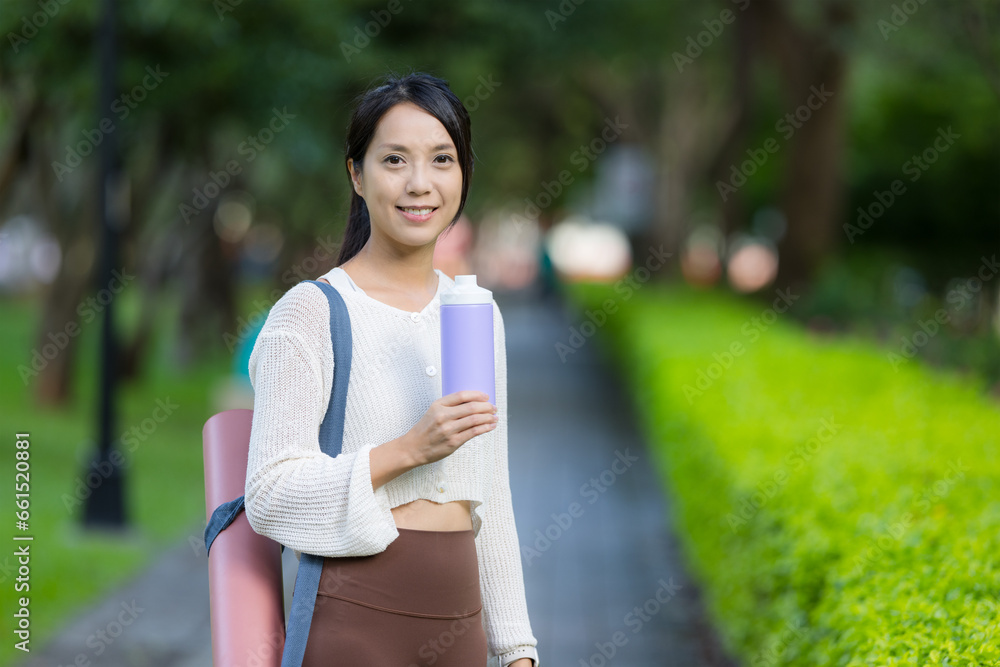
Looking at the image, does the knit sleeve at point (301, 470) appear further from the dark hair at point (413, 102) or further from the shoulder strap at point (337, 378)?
the dark hair at point (413, 102)

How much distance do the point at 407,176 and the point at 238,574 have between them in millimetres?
807

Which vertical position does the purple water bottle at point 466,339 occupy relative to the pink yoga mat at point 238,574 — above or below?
above

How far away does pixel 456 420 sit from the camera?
6.60 ft

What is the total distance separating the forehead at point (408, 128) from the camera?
2246 millimetres

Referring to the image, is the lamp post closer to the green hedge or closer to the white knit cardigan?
the green hedge

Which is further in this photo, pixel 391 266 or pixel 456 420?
pixel 391 266

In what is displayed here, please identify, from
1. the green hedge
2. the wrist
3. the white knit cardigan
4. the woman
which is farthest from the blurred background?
the wrist

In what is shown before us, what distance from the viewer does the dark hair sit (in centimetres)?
227

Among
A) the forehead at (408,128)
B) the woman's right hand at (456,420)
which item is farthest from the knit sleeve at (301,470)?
the forehead at (408,128)

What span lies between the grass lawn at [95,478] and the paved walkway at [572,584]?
174 millimetres

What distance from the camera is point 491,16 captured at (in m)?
12.8

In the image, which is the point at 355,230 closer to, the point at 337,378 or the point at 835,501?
the point at 337,378

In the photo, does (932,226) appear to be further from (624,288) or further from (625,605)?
(625,605)

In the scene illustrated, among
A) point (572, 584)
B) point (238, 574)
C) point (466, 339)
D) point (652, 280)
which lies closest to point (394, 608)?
point (238, 574)
